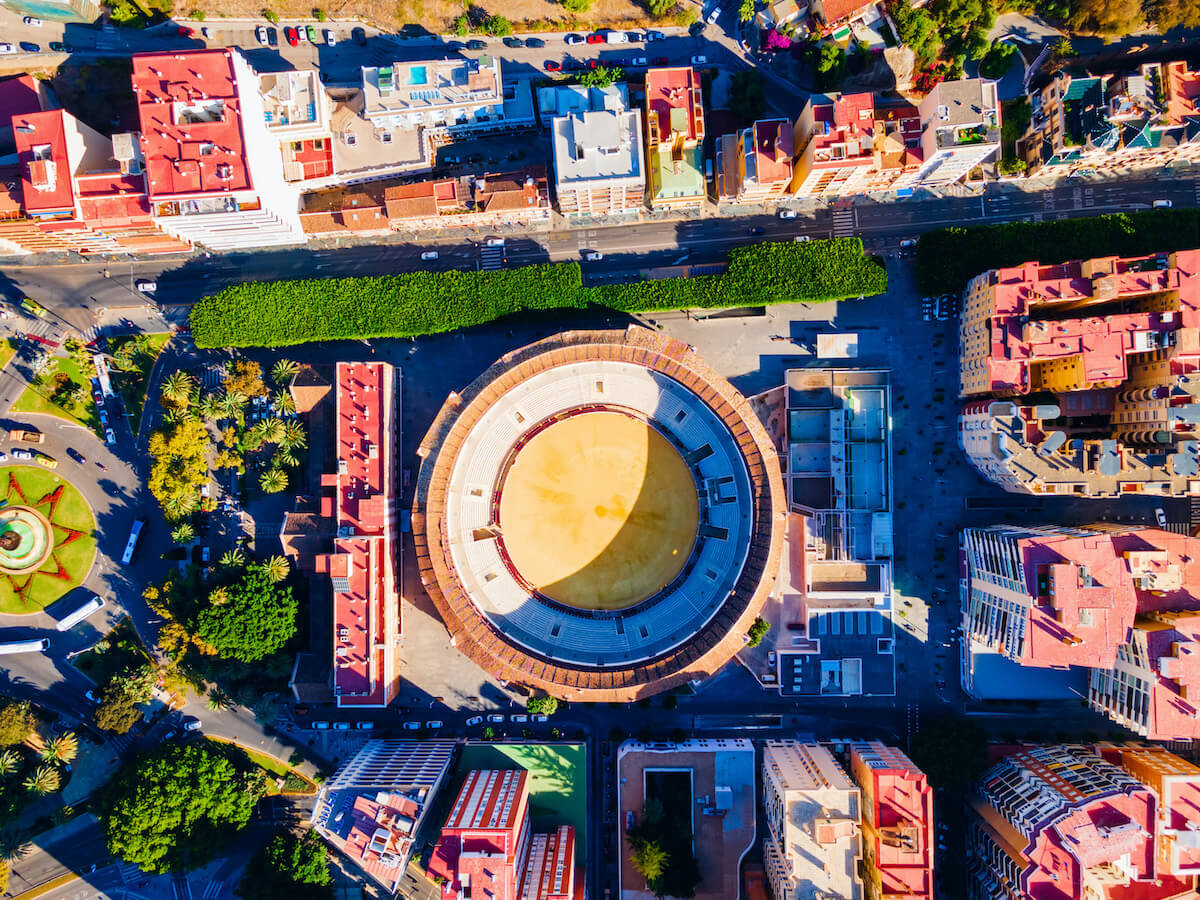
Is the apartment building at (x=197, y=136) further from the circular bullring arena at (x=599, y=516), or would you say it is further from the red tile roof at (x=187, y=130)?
the circular bullring arena at (x=599, y=516)

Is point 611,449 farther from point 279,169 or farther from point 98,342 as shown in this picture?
point 98,342

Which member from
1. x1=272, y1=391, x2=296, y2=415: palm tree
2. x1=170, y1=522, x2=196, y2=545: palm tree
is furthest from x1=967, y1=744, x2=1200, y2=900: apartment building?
x1=170, y1=522, x2=196, y2=545: palm tree

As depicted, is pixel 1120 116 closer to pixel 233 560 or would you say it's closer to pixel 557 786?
pixel 557 786

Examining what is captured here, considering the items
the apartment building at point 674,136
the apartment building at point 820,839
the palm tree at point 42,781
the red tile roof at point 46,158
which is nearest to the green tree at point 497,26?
the apartment building at point 674,136

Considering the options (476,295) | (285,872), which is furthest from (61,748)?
(476,295)

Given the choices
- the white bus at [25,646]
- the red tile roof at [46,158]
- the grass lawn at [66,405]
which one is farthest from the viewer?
the grass lawn at [66,405]
